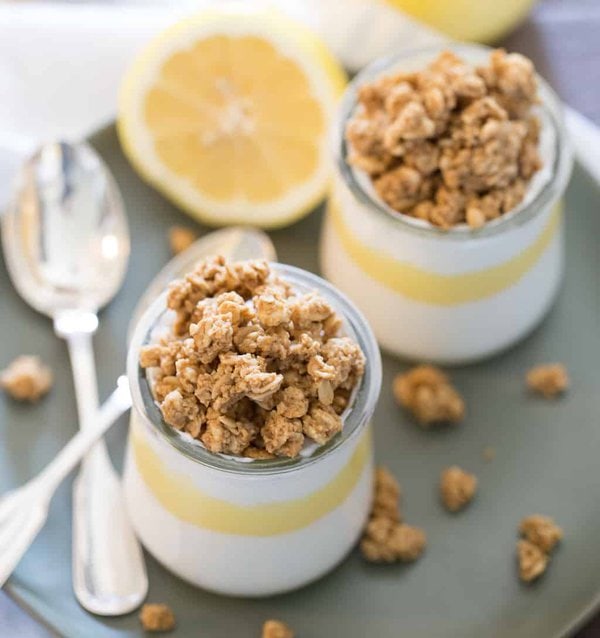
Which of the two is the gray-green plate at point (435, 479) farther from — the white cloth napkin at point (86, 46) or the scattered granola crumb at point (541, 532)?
the white cloth napkin at point (86, 46)

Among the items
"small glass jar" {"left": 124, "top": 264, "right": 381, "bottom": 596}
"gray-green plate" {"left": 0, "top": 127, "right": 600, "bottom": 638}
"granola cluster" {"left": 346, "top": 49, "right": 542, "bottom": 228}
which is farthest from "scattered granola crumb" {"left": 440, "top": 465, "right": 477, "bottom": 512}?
"granola cluster" {"left": 346, "top": 49, "right": 542, "bottom": 228}

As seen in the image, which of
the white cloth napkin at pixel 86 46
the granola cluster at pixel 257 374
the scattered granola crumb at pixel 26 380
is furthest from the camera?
the white cloth napkin at pixel 86 46

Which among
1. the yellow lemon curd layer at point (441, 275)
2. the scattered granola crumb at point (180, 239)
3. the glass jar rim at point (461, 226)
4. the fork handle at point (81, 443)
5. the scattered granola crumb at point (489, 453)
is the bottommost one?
the scattered granola crumb at point (489, 453)

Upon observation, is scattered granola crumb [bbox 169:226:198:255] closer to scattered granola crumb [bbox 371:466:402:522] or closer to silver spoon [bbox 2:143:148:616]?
silver spoon [bbox 2:143:148:616]

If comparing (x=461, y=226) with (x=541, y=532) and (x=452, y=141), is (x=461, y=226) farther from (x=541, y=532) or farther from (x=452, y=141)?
(x=541, y=532)

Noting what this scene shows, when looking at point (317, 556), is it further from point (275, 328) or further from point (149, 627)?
point (275, 328)

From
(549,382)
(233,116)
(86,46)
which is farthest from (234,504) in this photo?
(86,46)

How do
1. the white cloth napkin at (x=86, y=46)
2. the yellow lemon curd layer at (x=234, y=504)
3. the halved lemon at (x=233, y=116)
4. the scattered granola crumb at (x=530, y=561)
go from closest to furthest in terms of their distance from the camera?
the yellow lemon curd layer at (x=234, y=504)
the scattered granola crumb at (x=530, y=561)
the halved lemon at (x=233, y=116)
the white cloth napkin at (x=86, y=46)

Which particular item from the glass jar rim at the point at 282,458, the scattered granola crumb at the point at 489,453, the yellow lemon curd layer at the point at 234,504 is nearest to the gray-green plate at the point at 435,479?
the scattered granola crumb at the point at 489,453
